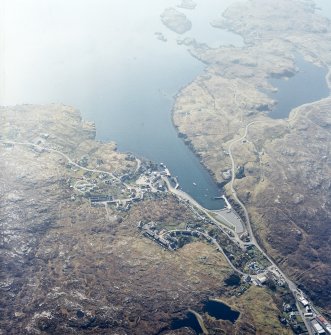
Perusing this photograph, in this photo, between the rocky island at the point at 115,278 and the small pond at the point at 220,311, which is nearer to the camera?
the rocky island at the point at 115,278

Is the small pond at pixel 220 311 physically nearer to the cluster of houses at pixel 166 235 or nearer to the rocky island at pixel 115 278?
the rocky island at pixel 115 278

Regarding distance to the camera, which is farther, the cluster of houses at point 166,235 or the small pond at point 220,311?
the cluster of houses at point 166,235

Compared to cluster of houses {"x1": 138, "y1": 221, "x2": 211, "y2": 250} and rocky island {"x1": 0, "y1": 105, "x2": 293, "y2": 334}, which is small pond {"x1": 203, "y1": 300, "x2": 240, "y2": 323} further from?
cluster of houses {"x1": 138, "y1": 221, "x2": 211, "y2": 250}

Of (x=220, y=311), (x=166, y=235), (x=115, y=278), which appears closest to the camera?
(x=220, y=311)

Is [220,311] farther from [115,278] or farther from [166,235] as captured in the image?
[166,235]

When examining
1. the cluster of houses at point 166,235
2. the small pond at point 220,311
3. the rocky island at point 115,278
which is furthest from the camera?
the cluster of houses at point 166,235

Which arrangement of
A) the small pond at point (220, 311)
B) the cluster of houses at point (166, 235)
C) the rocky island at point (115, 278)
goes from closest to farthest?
the rocky island at point (115, 278) → the small pond at point (220, 311) → the cluster of houses at point (166, 235)

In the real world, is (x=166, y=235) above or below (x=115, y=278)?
above

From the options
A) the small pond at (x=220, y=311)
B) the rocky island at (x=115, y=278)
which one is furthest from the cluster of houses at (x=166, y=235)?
the small pond at (x=220, y=311)

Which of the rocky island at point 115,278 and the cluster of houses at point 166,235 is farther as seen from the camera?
the cluster of houses at point 166,235

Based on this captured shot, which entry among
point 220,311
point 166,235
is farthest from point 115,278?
point 220,311

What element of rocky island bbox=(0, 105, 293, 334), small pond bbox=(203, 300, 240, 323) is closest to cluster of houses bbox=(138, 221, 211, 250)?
rocky island bbox=(0, 105, 293, 334)
